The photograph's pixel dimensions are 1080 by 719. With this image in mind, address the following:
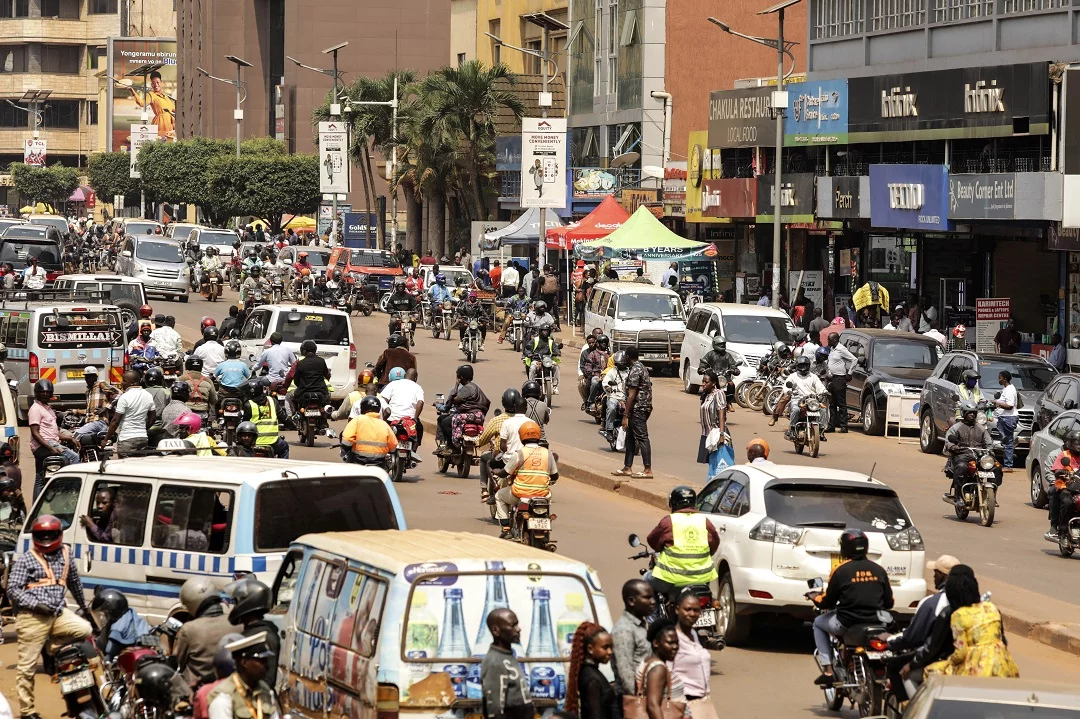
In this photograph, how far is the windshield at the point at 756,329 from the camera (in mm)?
33938

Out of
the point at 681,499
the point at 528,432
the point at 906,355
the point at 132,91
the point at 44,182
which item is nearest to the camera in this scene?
the point at 681,499

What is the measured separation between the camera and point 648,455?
22.7 meters

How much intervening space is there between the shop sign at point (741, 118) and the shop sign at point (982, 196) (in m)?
9.59

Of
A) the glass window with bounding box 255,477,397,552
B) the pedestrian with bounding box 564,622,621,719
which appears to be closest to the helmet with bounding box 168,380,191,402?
the glass window with bounding box 255,477,397,552

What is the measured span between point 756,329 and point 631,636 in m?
25.4

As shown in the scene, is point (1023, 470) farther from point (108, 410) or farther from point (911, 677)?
point (911, 677)

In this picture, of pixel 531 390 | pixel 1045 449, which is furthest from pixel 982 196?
pixel 531 390

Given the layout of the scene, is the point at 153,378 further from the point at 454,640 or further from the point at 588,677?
the point at 588,677

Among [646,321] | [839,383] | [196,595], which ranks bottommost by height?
[839,383]

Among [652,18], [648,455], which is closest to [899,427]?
[648,455]

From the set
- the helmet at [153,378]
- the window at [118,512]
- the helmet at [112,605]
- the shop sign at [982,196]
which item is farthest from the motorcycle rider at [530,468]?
the shop sign at [982,196]

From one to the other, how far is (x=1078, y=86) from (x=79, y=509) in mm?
24241

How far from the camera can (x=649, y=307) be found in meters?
38.3

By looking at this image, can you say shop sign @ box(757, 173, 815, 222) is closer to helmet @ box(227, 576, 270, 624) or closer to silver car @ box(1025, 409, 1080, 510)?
silver car @ box(1025, 409, 1080, 510)
